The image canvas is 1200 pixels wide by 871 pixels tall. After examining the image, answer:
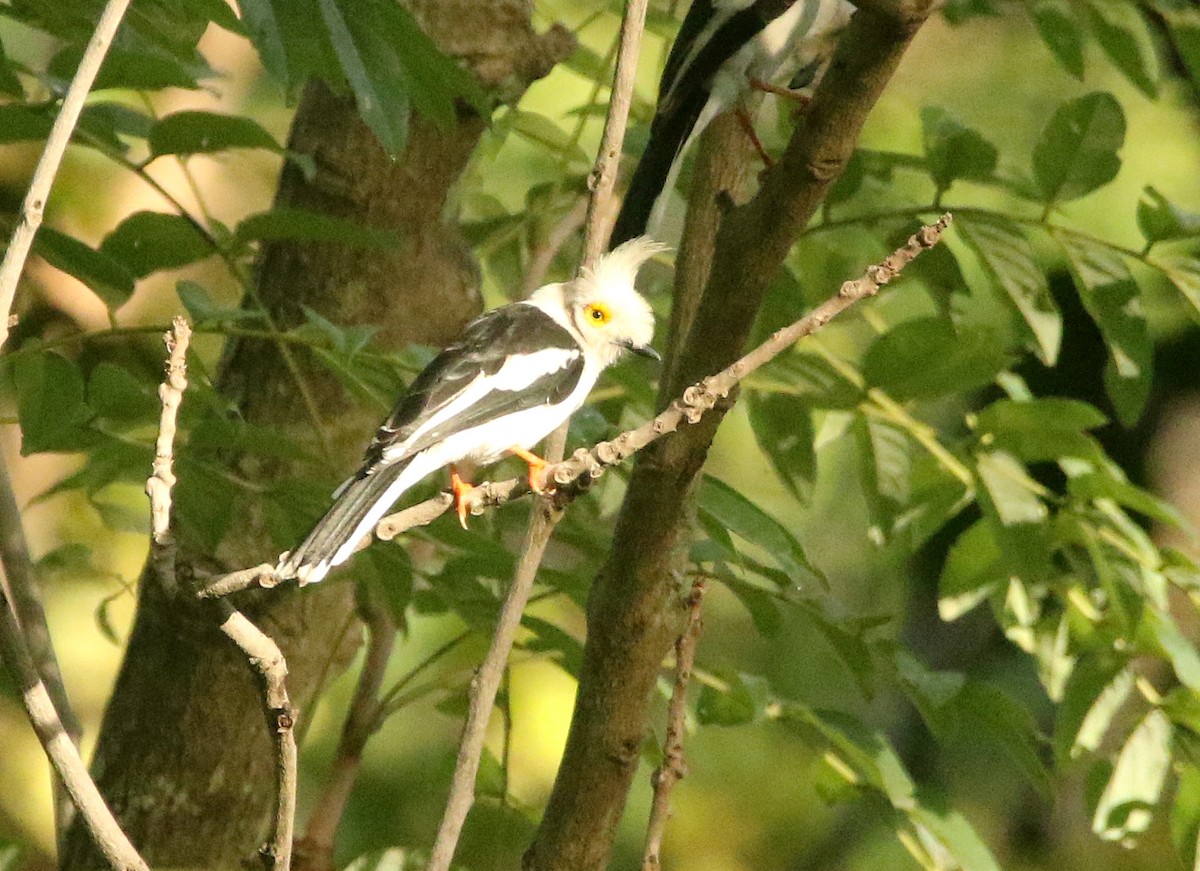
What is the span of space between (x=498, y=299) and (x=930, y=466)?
2.02m

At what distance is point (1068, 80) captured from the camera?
19.3 ft

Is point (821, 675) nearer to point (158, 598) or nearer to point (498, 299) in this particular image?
point (498, 299)

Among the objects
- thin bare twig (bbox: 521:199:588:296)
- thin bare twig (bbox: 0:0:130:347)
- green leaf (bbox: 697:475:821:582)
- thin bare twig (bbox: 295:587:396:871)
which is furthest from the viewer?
thin bare twig (bbox: 521:199:588:296)

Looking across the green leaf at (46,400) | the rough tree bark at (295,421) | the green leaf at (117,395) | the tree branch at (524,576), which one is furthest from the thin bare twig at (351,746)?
the tree branch at (524,576)

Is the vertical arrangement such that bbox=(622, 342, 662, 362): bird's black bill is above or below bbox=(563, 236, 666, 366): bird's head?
below

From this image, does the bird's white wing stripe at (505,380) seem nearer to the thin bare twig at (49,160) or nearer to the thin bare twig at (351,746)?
the thin bare twig at (351,746)

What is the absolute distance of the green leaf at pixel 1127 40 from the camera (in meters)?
3.33

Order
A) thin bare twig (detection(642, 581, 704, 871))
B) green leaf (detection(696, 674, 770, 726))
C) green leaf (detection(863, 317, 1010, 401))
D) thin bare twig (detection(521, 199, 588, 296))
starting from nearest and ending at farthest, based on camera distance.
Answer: thin bare twig (detection(642, 581, 704, 871)), green leaf (detection(696, 674, 770, 726)), green leaf (detection(863, 317, 1010, 401)), thin bare twig (detection(521, 199, 588, 296))

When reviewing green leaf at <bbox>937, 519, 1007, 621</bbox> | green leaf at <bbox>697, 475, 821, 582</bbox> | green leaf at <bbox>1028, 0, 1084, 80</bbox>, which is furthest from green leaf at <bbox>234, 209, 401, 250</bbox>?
green leaf at <bbox>1028, 0, 1084, 80</bbox>

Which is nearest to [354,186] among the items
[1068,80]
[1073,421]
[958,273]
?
[958,273]

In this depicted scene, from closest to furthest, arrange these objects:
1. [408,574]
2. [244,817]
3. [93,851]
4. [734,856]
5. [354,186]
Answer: [408,574] < [93,851] < [244,817] < [354,186] < [734,856]

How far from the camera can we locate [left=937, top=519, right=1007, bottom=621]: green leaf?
3.03 m

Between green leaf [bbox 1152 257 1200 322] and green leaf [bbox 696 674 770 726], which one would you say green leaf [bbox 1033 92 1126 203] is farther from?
green leaf [bbox 696 674 770 726]

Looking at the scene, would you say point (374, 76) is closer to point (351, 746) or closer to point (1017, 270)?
point (1017, 270)
